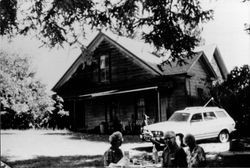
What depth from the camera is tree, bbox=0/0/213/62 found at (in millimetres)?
6441

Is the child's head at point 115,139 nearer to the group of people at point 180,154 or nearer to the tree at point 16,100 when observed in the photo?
the group of people at point 180,154

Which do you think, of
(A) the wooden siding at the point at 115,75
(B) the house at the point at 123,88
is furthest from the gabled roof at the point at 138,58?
(A) the wooden siding at the point at 115,75

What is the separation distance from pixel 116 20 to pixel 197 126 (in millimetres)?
3071

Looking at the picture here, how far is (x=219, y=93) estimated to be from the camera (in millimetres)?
5891

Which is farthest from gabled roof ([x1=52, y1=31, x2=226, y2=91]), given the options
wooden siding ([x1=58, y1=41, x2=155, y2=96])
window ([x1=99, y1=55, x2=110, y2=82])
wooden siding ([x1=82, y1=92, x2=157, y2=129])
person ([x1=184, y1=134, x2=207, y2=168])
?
person ([x1=184, y1=134, x2=207, y2=168])

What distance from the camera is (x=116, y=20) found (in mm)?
7137

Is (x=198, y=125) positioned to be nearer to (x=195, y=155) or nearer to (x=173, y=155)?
(x=195, y=155)

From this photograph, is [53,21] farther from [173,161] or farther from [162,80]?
[162,80]

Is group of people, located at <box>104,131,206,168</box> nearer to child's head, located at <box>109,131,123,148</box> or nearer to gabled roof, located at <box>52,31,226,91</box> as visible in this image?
child's head, located at <box>109,131,123,148</box>

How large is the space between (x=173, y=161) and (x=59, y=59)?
3.77 meters

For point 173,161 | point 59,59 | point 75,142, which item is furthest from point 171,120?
point 173,161

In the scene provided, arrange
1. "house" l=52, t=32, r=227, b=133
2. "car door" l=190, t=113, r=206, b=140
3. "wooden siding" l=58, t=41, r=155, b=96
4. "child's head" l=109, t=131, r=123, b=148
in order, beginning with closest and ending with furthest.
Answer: "child's head" l=109, t=131, r=123, b=148 → "car door" l=190, t=113, r=206, b=140 → "house" l=52, t=32, r=227, b=133 → "wooden siding" l=58, t=41, r=155, b=96

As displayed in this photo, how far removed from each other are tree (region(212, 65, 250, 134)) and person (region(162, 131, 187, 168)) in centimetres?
149

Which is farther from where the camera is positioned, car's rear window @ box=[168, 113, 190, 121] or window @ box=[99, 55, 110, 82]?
window @ box=[99, 55, 110, 82]
